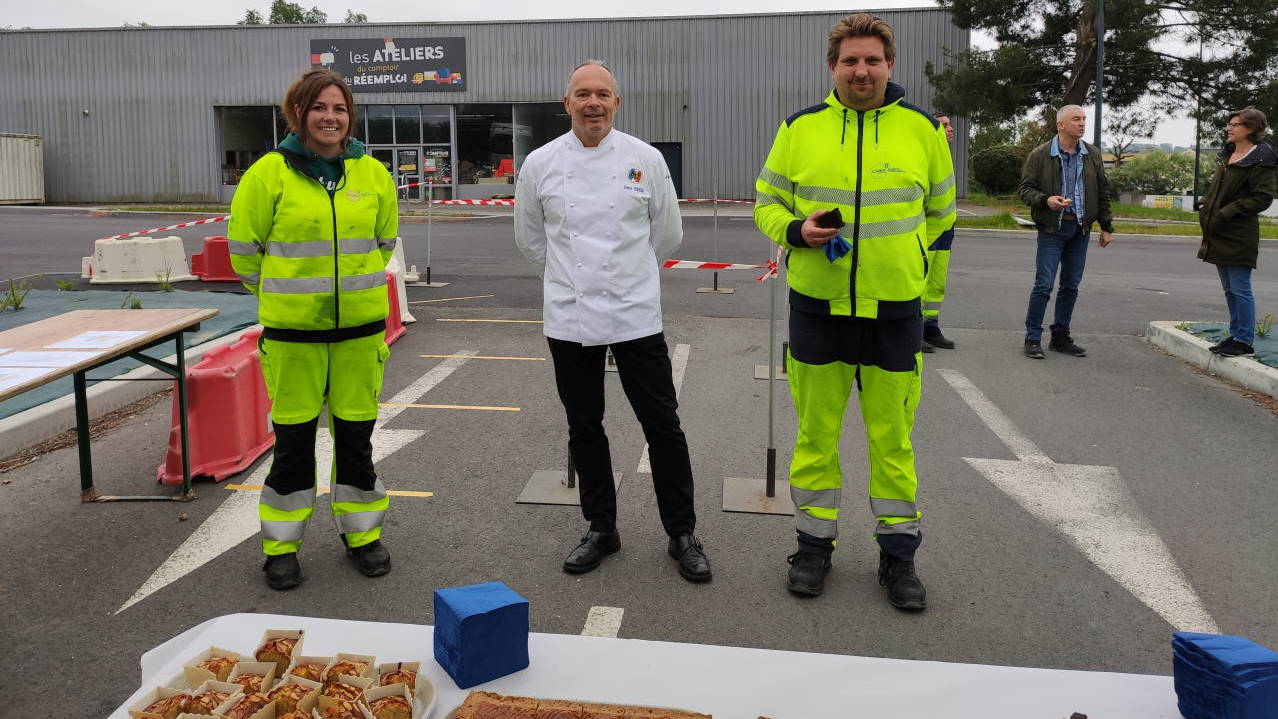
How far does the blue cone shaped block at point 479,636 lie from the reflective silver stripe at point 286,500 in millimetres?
1620

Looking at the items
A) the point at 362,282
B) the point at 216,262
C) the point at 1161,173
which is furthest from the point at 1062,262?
the point at 1161,173

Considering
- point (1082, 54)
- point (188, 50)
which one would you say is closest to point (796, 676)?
point (1082, 54)

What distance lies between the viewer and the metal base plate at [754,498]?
525 cm

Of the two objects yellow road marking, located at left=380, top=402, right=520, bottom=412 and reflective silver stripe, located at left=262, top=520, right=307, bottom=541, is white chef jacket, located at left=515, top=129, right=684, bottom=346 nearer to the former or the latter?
reflective silver stripe, located at left=262, top=520, right=307, bottom=541

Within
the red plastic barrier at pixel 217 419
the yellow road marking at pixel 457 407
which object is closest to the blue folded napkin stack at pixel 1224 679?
the red plastic barrier at pixel 217 419

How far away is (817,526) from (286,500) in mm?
2302

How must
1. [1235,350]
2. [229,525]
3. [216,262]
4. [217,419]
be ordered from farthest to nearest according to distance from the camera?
[216,262] < [1235,350] < [217,419] < [229,525]

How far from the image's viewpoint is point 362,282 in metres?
4.39

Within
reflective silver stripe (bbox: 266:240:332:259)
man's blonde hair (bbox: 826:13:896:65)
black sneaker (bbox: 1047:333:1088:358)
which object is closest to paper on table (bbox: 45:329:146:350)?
reflective silver stripe (bbox: 266:240:332:259)

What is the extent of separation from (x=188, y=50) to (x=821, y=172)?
134ft

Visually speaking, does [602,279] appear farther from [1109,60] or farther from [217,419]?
[1109,60]

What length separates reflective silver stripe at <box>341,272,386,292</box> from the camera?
433 centimetres

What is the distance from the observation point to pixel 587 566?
4477 millimetres

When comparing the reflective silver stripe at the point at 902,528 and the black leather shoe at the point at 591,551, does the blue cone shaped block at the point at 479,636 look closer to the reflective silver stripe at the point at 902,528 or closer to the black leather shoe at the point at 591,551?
the black leather shoe at the point at 591,551
